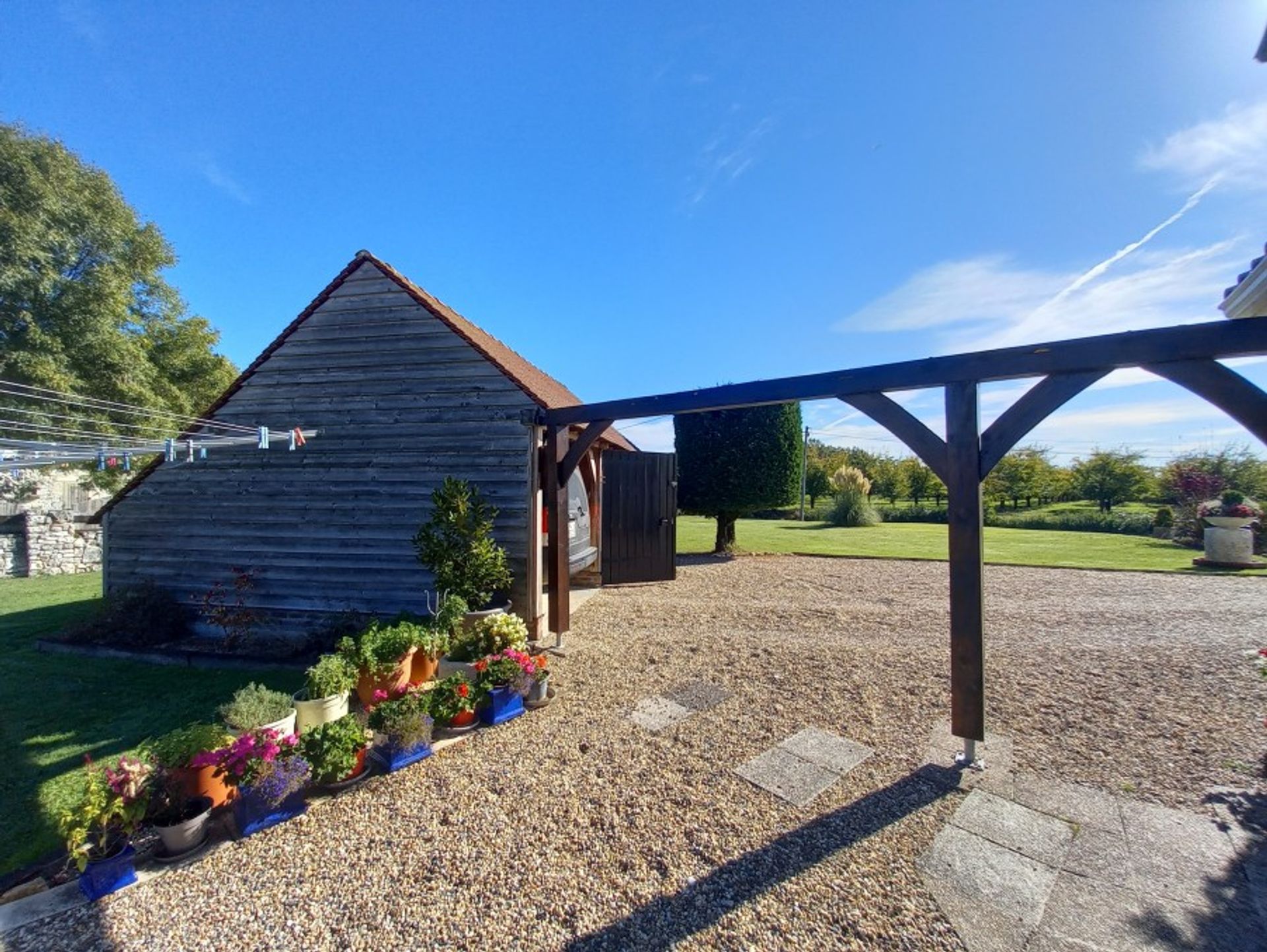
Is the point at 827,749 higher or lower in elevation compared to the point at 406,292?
lower

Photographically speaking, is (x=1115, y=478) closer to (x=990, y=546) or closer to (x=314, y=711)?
(x=990, y=546)

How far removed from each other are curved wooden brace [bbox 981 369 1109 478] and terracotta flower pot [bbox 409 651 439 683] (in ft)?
17.7

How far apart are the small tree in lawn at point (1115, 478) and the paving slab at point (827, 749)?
1249 inches

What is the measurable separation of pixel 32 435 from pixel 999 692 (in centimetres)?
2369

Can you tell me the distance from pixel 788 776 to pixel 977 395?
2978 millimetres

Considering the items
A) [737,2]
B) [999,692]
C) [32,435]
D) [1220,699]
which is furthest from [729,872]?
[32,435]

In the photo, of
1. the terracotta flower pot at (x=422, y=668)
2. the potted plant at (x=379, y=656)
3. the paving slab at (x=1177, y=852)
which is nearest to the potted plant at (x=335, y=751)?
the potted plant at (x=379, y=656)

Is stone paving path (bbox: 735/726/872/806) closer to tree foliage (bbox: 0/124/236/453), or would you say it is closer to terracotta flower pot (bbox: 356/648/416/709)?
terracotta flower pot (bbox: 356/648/416/709)

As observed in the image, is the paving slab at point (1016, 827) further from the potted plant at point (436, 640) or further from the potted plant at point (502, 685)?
the potted plant at point (436, 640)

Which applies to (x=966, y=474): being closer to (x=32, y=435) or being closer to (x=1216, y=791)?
(x=1216, y=791)

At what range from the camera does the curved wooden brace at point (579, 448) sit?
19.5 feet

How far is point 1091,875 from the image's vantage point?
2.62 m

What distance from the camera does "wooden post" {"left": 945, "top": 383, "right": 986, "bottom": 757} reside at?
3.58m

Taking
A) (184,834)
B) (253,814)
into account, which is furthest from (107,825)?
(253,814)
